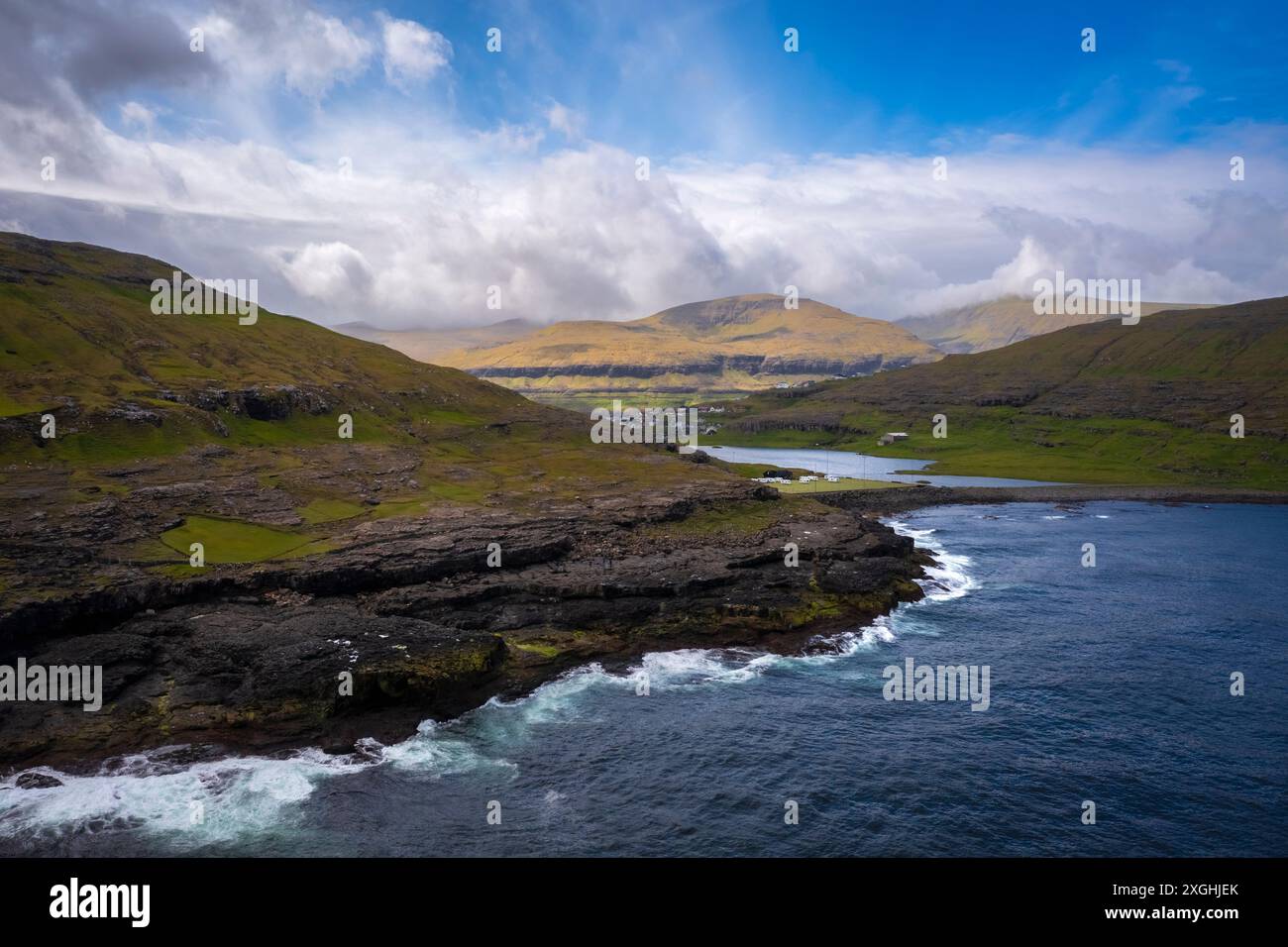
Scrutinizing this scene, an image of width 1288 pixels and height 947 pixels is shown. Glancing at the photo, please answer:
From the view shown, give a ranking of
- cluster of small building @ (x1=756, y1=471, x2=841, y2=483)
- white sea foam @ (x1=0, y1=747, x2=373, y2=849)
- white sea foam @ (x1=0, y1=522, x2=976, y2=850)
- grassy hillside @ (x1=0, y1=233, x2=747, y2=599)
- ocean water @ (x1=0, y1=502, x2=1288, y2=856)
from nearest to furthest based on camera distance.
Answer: ocean water @ (x1=0, y1=502, x2=1288, y2=856), white sea foam @ (x1=0, y1=747, x2=373, y2=849), white sea foam @ (x1=0, y1=522, x2=976, y2=850), grassy hillside @ (x1=0, y1=233, x2=747, y2=599), cluster of small building @ (x1=756, y1=471, x2=841, y2=483)

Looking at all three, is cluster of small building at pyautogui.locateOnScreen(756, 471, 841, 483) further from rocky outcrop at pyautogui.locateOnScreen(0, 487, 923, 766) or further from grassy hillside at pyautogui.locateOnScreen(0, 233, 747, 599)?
rocky outcrop at pyautogui.locateOnScreen(0, 487, 923, 766)

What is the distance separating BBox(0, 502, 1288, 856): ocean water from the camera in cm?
3641

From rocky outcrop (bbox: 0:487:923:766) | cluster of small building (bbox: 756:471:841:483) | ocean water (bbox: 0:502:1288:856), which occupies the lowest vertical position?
ocean water (bbox: 0:502:1288:856)

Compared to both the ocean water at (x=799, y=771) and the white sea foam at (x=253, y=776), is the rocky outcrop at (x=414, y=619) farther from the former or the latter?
the ocean water at (x=799, y=771)

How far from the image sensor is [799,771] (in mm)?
43156

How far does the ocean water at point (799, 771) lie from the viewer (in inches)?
1433

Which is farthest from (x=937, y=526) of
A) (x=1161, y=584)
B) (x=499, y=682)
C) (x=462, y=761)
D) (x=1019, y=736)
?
(x=462, y=761)

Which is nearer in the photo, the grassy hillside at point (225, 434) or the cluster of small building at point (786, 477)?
the grassy hillside at point (225, 434)

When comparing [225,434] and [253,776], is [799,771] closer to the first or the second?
[253,776]

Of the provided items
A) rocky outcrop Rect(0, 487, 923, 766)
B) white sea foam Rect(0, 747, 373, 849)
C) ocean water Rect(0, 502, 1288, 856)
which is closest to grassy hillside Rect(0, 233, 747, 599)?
rocky outcrop Rect(0, 487, 923, 766)

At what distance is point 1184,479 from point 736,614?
468 feet

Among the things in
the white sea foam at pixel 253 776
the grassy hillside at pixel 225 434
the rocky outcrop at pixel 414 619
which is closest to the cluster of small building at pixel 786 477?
the grassy hillside at pixel 225 434

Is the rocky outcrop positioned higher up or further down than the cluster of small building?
further down

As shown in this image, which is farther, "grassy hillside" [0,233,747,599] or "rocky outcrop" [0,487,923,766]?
"grassy hillside" [0,233,747,599]
